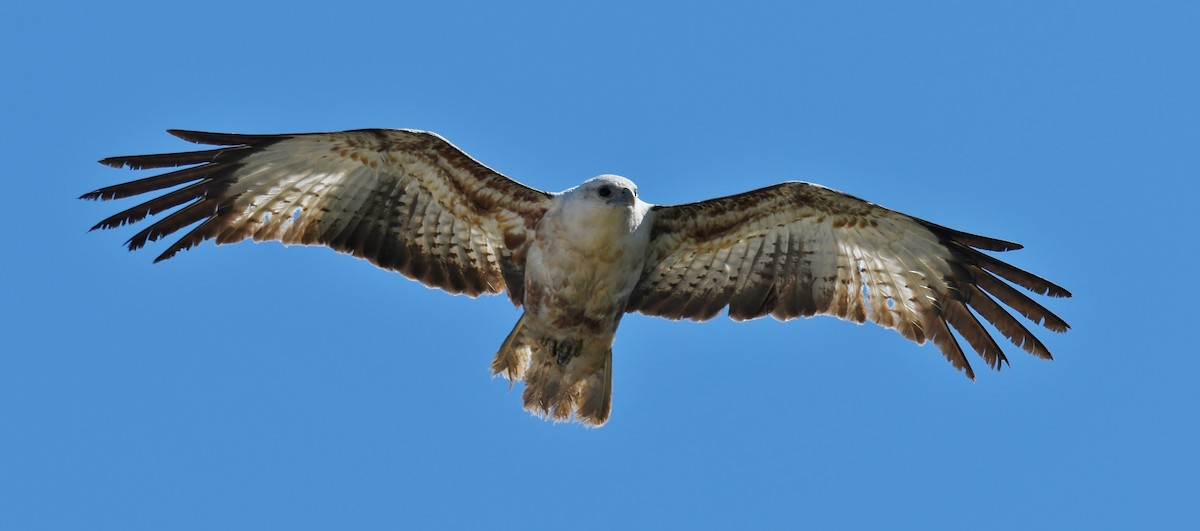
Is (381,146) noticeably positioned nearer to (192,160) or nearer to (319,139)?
(319,139)

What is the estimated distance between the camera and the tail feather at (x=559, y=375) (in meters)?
12.4

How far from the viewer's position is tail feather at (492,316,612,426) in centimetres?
1241

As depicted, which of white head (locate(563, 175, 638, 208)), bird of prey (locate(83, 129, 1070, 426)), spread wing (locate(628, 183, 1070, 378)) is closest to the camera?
white head (locate(563, 175, 638, 208))

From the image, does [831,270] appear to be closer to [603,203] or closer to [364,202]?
[603,203]

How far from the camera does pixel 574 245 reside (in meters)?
11.7

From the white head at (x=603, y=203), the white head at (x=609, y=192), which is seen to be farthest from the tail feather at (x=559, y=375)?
the white head at (x=609, y=192)

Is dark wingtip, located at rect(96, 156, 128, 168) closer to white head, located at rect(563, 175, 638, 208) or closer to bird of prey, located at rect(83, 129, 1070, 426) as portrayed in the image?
bird of prey, located at rect(83, 129, 1070, 426)

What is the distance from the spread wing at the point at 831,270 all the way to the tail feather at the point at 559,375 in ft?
2.28

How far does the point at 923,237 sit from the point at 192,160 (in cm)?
614

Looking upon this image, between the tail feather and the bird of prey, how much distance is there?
12mm

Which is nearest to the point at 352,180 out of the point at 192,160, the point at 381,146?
the point at 381,146

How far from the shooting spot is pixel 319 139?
12.0 meters

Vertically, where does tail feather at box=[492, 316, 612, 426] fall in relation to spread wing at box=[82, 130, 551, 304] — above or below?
below

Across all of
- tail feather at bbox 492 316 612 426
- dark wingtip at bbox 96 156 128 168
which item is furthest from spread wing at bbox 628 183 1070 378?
dark wingtip at bbox 96 156 128 168
